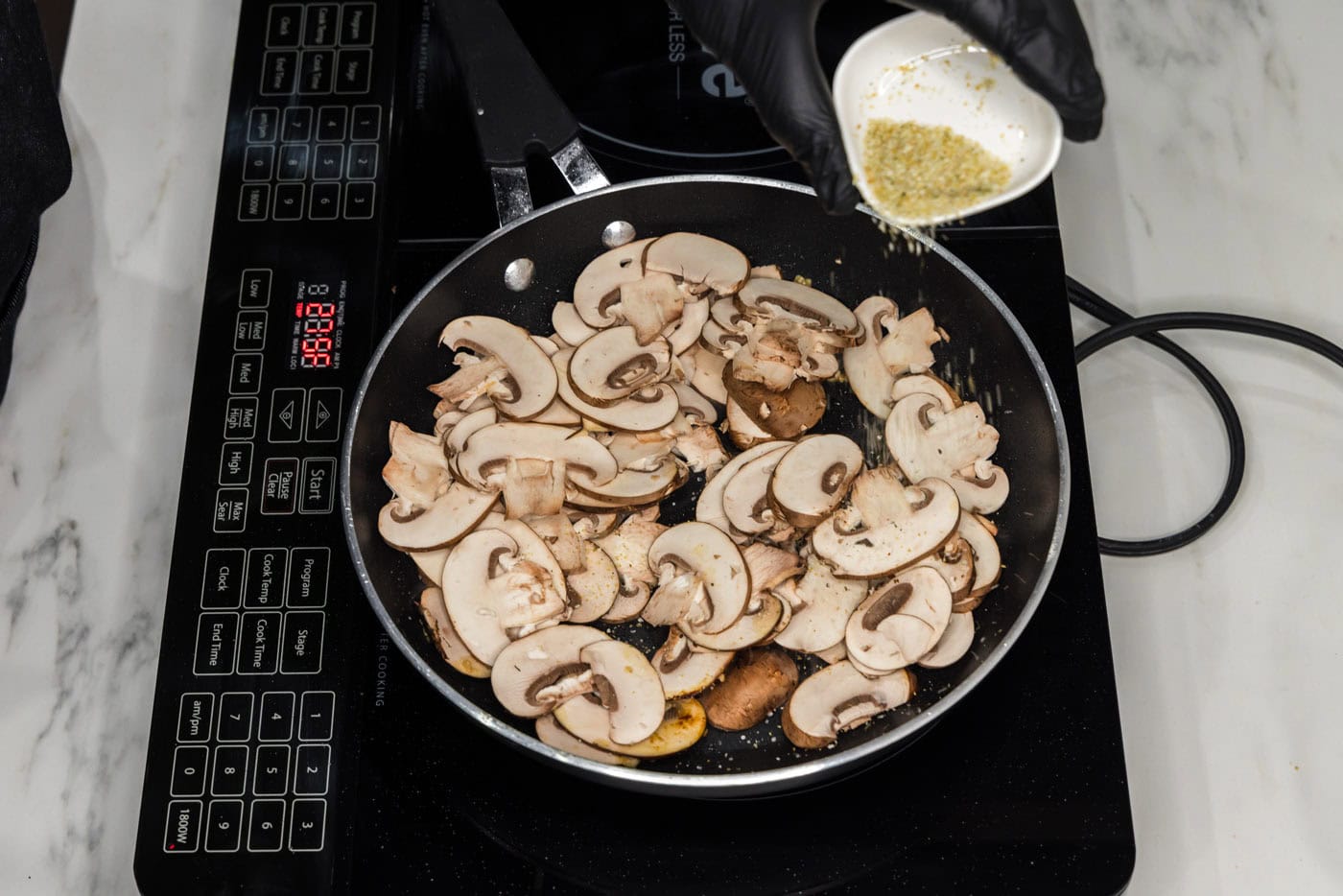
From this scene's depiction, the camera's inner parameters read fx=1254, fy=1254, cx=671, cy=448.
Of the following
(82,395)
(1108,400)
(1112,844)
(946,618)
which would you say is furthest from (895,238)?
(82,395)

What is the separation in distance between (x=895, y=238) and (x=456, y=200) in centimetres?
45

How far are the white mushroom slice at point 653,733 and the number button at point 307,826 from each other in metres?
0.21

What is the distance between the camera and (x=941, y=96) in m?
0.97

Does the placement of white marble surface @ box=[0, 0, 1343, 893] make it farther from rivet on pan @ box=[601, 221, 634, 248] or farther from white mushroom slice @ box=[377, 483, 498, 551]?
rivet on pan @ box=[601, 221, 634, 248]

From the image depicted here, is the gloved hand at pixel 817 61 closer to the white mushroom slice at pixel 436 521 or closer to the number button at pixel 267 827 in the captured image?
the white mushroom slice at pixel 436 521

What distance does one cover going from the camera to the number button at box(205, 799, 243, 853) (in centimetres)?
101

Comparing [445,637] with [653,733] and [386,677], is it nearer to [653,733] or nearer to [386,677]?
[386,677]

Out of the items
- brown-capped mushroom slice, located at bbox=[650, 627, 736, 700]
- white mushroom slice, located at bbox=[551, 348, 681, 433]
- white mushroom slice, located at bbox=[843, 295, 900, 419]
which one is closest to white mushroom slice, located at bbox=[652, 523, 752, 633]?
brown-capped mushroom slice, located at bbox=[650, 627, 736, 700]

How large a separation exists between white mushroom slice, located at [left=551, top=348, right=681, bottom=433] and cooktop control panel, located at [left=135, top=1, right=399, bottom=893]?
202 mm

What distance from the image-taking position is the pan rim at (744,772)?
0.91 meters

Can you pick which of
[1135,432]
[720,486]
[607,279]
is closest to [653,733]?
[720,486]

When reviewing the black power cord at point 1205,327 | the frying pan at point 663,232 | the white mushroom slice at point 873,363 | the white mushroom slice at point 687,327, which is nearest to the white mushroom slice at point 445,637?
the frying pan at point 663,232

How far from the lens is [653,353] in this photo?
1.23 meters

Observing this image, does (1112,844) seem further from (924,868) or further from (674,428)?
(674,428)
